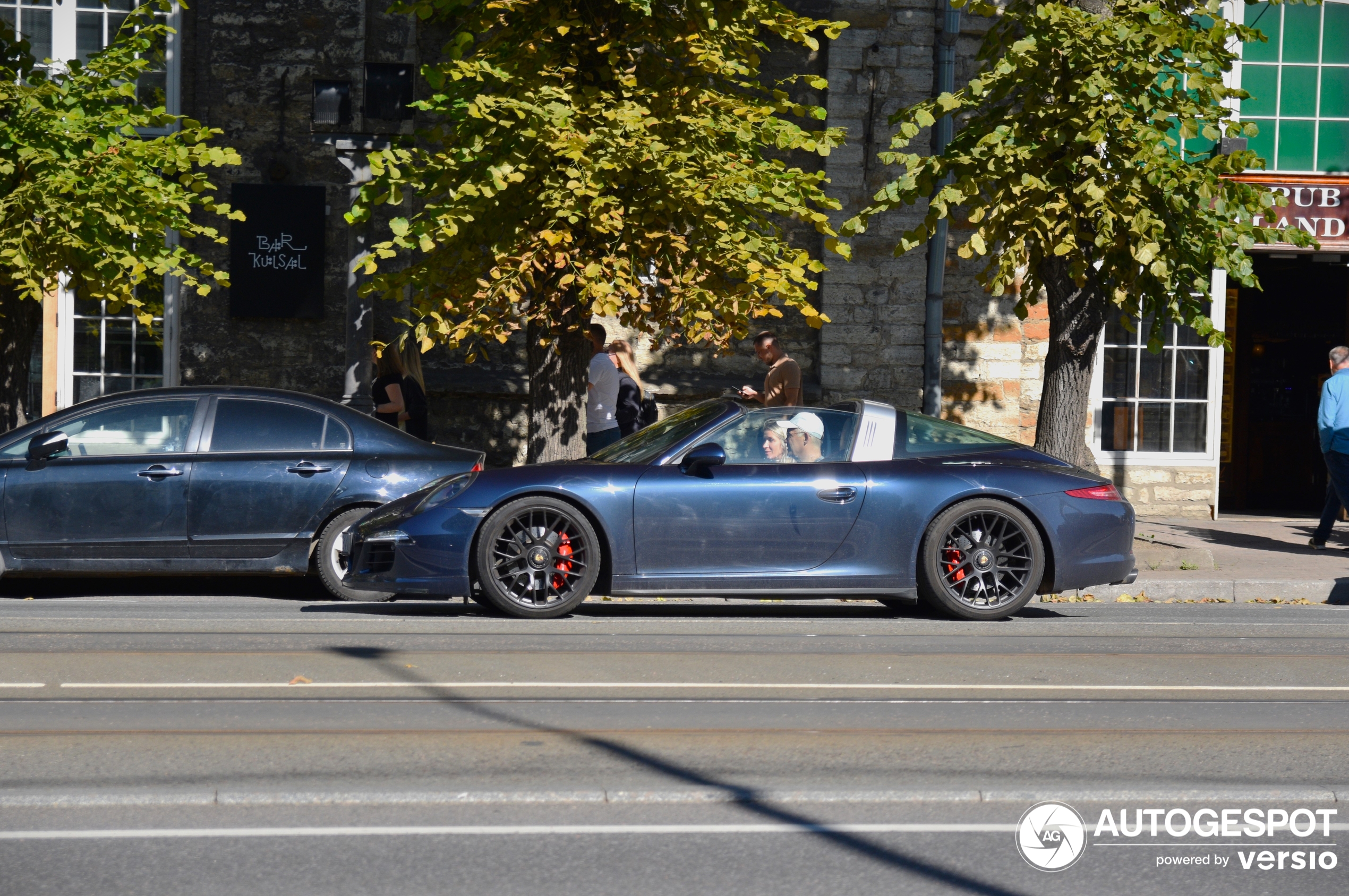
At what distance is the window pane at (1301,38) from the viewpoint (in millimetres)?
16844

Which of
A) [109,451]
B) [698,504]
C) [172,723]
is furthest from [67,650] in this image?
[698,504]

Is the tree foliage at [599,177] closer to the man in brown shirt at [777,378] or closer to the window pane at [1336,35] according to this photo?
the man in brown shirt at [777,378]

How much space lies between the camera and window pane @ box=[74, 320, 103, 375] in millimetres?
16453

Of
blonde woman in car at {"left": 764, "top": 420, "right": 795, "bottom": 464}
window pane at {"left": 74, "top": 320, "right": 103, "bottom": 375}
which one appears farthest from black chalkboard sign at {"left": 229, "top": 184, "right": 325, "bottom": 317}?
blonde woman in car at {"left": 764, "top": 420, "right": 795, "bottom": 464}

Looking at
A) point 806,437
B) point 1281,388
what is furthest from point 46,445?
point 1281,388

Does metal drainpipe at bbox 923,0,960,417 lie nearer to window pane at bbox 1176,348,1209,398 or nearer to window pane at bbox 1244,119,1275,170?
window pane at bbox 1176,348,1209,398

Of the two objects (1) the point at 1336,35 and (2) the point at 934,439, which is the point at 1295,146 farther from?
(2) the point at 934,439

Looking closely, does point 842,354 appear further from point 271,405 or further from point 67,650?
point 67,650

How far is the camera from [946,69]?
→ 16547mm

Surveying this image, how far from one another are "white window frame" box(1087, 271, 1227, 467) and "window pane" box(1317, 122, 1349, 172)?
1.65 m

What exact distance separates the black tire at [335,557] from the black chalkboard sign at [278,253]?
6.93 m

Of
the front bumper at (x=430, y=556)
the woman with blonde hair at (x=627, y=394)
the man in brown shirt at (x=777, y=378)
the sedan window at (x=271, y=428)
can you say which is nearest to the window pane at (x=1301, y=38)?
the man in brown shirt at (x=777, y=378)

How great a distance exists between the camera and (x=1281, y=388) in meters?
19.9

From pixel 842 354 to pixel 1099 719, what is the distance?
11.2m
